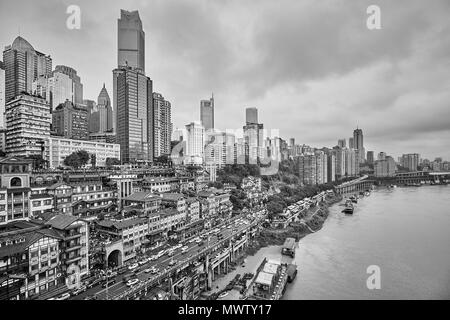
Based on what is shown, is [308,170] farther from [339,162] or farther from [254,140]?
[339,162]

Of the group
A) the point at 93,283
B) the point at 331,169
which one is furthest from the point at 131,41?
the point at 331,169

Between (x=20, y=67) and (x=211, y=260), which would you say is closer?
(x=211, y=260)

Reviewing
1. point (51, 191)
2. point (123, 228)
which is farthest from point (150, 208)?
point (51, 191)

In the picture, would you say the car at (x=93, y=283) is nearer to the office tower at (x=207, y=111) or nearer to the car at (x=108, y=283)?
the car at (x=108, y=283)

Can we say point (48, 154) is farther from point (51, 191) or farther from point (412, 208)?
point (412, 208)

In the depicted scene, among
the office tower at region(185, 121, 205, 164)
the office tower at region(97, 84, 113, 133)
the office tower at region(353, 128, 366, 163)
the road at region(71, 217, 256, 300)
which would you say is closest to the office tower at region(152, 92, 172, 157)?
the office tower at region(185, 121, 205, 164)

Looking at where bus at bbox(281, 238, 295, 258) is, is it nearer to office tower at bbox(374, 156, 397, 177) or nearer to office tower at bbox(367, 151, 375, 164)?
office tower at bbox(374, 156, 397, 177)
